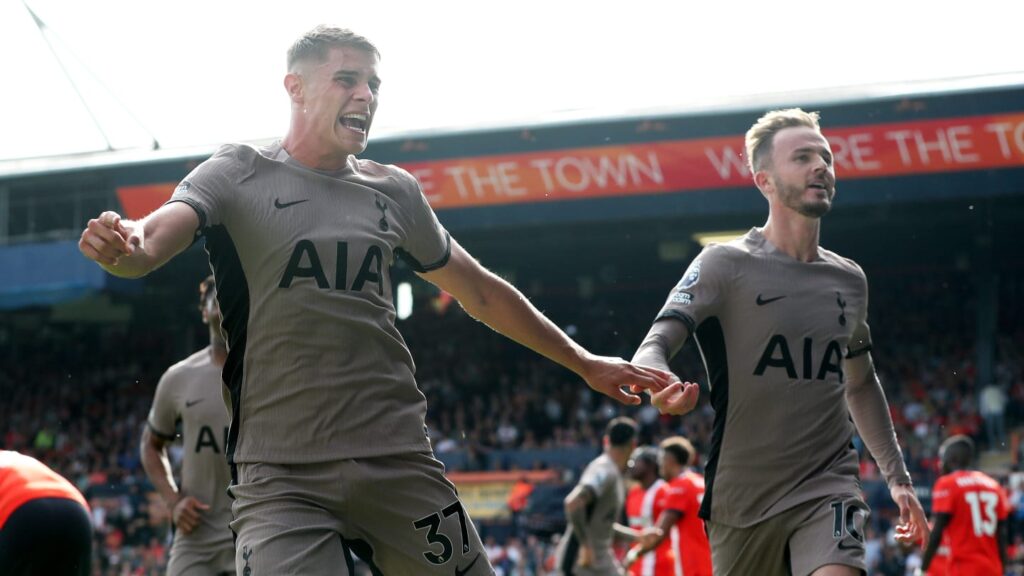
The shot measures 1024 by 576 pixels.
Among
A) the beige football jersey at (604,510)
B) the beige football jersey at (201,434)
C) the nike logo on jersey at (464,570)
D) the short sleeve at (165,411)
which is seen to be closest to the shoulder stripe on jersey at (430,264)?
the nike logo on jersey at (464,570)

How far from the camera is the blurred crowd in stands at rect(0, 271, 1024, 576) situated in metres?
20.8

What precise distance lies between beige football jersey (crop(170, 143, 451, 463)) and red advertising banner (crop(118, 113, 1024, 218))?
19870mm

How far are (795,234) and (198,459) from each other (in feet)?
13.2

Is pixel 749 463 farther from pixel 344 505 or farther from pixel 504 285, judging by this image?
pixel 344 505

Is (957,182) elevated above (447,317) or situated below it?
above

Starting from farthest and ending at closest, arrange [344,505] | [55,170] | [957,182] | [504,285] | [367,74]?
[55,170], [957,182], [504,285], [367,74], [344,505]

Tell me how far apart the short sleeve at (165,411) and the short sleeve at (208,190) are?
4.23 metres

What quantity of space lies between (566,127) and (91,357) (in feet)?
48.9

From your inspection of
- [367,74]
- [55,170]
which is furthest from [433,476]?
[55,170]

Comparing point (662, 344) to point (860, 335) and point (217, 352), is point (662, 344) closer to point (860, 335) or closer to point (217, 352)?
point (860, 335)

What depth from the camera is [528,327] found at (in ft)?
15.7

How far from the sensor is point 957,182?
2369cm

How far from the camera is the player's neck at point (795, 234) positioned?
5766 mm

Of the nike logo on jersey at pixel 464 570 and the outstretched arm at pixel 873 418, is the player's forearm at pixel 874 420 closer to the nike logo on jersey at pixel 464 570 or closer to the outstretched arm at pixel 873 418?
the outstretched arm at pixel 873 418
